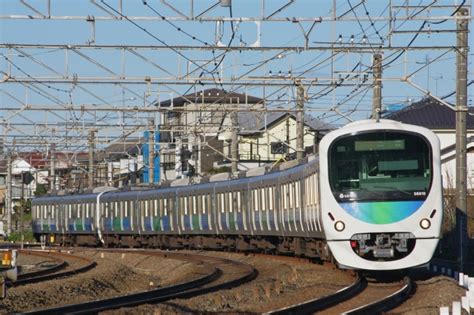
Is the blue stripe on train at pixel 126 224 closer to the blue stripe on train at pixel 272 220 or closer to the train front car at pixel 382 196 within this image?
the blue stripe on train at pixel 272 220

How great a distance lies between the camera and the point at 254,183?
2830cm

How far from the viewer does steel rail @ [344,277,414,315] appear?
12947 millimetres

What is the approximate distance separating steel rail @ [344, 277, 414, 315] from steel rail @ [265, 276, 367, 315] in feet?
1.97

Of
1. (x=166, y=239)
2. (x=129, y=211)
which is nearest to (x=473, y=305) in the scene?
(x=166, y=239)

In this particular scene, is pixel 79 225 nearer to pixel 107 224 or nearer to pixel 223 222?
pixel 107 224

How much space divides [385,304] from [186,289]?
16.1 feet

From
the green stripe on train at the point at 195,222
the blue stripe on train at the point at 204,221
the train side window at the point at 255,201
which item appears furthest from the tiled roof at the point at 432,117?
the train side window at the point at 255,201

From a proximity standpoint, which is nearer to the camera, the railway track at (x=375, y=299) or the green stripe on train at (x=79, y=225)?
the railway track at (x=375, y=299)

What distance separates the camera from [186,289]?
1800 cm

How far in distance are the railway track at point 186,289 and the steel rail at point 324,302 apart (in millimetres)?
2236

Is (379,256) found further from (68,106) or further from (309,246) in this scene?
(68,106)

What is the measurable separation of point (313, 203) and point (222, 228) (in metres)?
12.0

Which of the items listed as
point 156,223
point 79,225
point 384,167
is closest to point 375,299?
point 384,167

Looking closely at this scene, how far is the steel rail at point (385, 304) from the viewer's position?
42.5 ft
